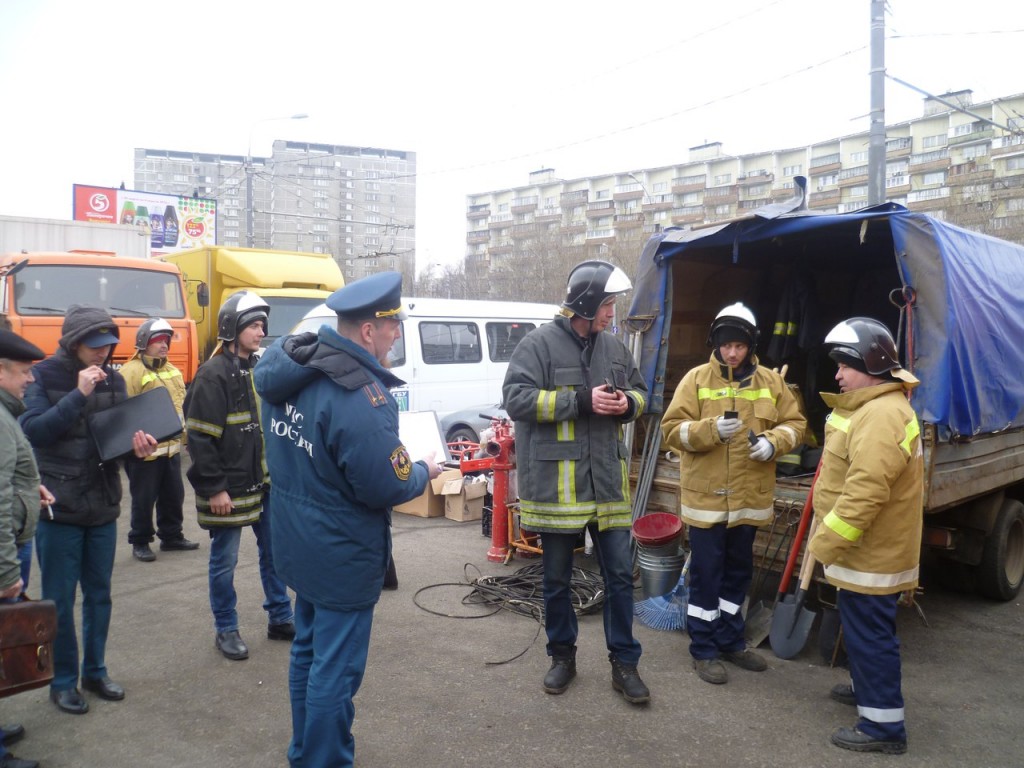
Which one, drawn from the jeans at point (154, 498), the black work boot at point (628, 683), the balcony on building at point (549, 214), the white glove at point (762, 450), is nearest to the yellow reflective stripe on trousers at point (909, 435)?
the white glove at point (762, 450)

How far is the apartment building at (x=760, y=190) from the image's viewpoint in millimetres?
24922

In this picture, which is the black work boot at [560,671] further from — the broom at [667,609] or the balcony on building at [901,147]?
the balcony on building at [901,147]

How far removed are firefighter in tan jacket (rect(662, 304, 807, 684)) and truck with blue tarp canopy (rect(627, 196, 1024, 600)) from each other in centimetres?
87

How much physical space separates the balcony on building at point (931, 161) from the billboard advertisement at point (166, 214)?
36.6m

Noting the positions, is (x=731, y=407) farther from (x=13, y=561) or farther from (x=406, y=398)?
(x=406, y=398)

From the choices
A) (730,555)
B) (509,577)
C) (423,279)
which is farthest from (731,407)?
(423,279)

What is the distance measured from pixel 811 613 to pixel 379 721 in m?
2.50

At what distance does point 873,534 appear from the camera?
3396 millimetres

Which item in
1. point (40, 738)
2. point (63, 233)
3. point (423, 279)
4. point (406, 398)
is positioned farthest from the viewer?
point (423, 279)

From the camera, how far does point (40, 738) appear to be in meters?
3.43

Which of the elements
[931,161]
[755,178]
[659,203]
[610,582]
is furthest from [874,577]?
[659,203]

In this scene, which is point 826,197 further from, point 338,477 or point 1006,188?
point 338,477

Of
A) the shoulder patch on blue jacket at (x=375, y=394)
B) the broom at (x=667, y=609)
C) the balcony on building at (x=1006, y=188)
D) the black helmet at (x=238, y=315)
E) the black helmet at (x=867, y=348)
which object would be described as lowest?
the broom at (x=667, y=609)

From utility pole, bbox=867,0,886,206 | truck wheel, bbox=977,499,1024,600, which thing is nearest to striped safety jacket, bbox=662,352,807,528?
truck wheel, bbox=977,499,1024,600
